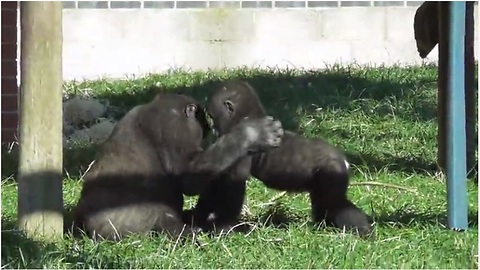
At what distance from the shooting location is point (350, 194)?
538 centimetres

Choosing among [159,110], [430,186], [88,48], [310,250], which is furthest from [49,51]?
[88,48]

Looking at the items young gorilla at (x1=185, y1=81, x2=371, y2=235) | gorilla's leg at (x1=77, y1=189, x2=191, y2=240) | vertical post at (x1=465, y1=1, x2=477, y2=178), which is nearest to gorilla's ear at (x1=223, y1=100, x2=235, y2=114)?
young gorilla at (x1=185, y1=81, x2=371, y2=235)

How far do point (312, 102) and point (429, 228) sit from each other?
3.49 meters

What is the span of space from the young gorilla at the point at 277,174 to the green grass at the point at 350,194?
0.44 feet

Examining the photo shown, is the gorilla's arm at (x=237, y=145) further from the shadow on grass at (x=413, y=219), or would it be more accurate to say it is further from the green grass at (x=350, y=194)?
the shadow on grass at (x=413, y=219)

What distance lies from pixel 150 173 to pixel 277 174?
592 mm

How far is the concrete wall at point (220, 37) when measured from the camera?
30.1 feet

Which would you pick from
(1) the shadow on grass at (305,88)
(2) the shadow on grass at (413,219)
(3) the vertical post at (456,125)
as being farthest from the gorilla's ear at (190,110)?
(1) the shadow on grass at (305,88)

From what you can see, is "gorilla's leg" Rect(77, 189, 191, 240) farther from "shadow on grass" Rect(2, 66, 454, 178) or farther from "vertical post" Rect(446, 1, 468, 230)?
"shadow on grass" Rect(2, 66, 454, 178)

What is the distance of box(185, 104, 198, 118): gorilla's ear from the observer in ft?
14.8

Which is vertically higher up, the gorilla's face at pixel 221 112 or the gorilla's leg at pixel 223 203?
the gorilla's face at pixel 221 112

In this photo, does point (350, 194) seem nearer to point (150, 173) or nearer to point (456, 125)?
point (456, 125)

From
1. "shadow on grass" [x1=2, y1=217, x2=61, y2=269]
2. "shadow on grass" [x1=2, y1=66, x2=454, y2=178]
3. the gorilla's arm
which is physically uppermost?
the gorilla's arm

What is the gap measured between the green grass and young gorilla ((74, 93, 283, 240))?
0.16m
